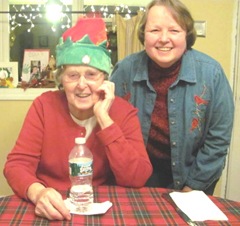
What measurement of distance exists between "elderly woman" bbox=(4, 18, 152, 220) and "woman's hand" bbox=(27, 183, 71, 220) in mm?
201

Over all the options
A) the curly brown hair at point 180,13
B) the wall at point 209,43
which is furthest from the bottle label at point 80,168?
the wall at point 209,43

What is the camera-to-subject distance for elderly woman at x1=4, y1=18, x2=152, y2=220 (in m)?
1.44

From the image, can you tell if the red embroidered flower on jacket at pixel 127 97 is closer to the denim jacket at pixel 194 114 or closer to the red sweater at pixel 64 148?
the denim jacket at pixel 194 114

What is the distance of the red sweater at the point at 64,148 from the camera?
144 centimetres

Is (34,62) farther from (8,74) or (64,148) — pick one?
(64,148)

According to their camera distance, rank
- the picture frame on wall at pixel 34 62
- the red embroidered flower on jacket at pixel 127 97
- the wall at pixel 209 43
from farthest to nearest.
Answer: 1. the picture frame on wall at pixel 34 62
2. the wall at pixel 209 43
3. the red embroidered flower on jacket at pixel 127 97

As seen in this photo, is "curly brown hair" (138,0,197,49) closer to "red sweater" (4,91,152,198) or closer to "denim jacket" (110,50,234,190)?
"denim jacket" (110,50,234,190)

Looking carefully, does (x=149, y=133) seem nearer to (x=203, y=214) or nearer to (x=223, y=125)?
(x=223, y=125)

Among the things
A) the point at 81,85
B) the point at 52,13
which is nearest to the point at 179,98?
the point at 81,85

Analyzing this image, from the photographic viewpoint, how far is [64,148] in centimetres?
152

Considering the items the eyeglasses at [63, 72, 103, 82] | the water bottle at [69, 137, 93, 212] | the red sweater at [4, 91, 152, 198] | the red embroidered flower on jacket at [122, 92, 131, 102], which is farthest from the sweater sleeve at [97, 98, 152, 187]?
the red embroidered flower on jacket at [122, 92, 131, 102]

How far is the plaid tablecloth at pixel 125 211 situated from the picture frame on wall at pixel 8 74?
1864 mm

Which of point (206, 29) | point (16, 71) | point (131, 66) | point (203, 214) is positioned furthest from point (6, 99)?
point (203, 214)

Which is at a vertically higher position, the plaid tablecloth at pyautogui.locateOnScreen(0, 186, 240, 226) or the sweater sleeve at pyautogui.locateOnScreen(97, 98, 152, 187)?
the sweater sleeve at pyautogui.locateOnScreen(97, 98, 152, 187)
